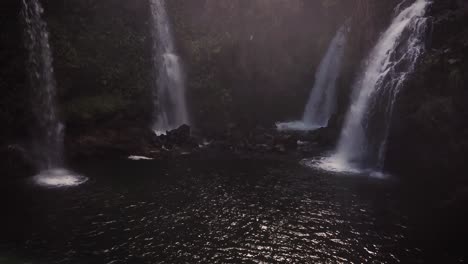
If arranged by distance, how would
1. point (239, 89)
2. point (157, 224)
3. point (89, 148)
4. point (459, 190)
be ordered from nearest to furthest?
point (157, 224), point (459, 190), point (89, 148), point (239, 89)

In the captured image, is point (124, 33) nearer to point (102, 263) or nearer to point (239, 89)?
point (239, 89)

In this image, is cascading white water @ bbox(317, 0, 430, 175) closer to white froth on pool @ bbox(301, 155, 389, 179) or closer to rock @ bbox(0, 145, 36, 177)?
white froth on pool @ bbox(301, 155, 389, 179)

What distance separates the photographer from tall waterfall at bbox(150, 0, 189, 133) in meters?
50.8

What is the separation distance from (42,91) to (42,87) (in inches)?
16.9

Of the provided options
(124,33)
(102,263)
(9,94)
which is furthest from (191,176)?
(124,33)

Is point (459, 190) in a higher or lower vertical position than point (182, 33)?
lower

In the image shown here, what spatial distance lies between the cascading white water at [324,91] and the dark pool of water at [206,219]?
2017cm

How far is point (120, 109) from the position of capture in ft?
146

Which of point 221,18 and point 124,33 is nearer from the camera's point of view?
point 124,33

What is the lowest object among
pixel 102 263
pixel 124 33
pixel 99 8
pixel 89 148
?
pixel 102 263

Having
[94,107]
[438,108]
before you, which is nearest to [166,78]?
[94,107]

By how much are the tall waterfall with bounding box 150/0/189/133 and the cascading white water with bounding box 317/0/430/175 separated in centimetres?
2160

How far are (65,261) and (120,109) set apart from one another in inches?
998

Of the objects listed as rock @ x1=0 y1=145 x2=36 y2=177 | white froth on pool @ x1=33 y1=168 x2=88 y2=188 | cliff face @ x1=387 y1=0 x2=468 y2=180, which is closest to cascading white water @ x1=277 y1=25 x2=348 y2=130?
cliff face @ x1=387 y1=0 x2=468 y2=180
